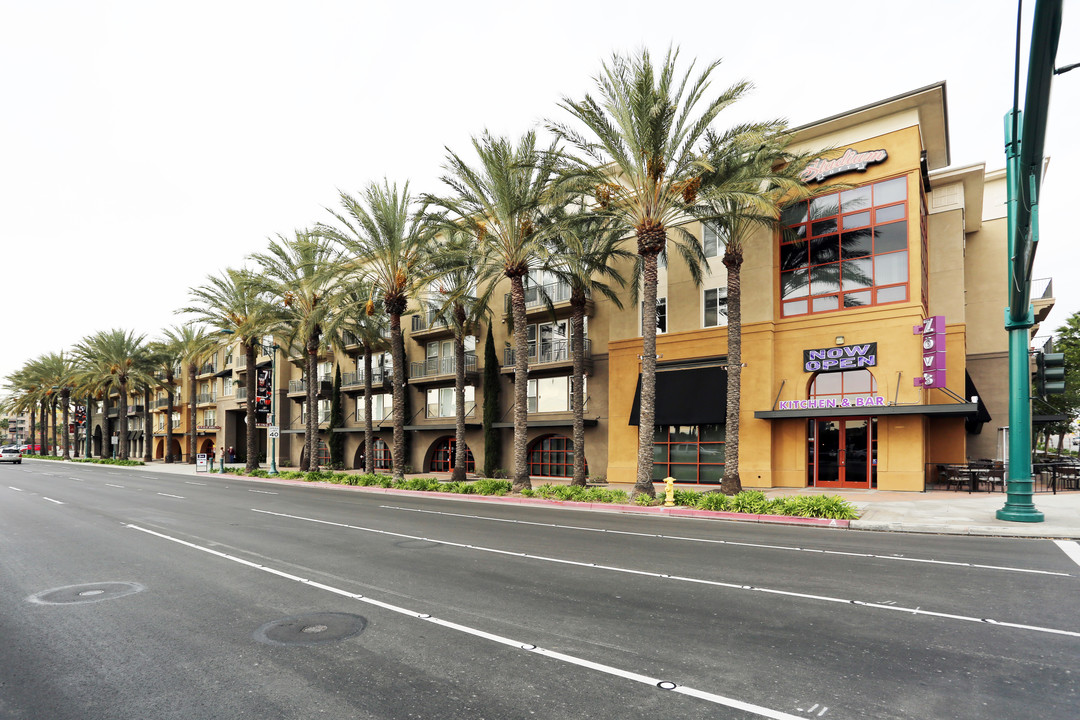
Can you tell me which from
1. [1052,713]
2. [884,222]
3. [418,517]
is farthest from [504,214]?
[1052,713]

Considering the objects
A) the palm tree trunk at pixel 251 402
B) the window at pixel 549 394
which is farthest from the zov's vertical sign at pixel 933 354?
the palm tree trunk at pixel 251 402

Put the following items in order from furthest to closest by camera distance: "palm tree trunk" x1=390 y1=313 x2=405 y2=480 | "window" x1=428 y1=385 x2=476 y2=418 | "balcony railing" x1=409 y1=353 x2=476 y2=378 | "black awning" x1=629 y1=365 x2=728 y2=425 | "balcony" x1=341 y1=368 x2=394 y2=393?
"balcony" x1=341 y1=368 x2=394 y2=393 → "window" x1=428 y1=385 x2=476 y2=418 → "balcony railing" x1=409 y1=353 x2=476 y2=378 → "palm tree trunk" x1=390 y1=313 x2=405 y2=480 → "black awning" x1=629 y1=365 x2=728 y2=425

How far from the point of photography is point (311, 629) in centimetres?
633

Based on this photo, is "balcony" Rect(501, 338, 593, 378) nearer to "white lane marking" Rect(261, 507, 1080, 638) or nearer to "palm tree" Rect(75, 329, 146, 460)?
"white lane marking" Rect(261, 507, 1080, 638)

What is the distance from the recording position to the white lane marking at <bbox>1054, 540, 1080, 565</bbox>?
33.7 ft

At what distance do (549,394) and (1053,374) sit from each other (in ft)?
71.0

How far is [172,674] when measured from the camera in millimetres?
5160

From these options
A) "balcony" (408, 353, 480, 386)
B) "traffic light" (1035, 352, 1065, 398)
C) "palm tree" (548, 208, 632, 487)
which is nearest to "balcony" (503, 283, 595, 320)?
"palm tree" (548, 208, 632, 487)

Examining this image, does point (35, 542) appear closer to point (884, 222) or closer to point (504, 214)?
point (504, 214)

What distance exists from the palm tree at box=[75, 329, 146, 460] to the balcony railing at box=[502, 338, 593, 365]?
43.2 m

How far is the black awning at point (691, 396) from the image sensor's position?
81.3 feet

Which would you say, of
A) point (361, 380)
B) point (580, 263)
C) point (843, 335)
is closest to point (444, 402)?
point (361, 380)

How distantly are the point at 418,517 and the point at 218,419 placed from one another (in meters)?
53.4

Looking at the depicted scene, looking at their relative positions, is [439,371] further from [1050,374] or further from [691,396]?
[1050,374]
